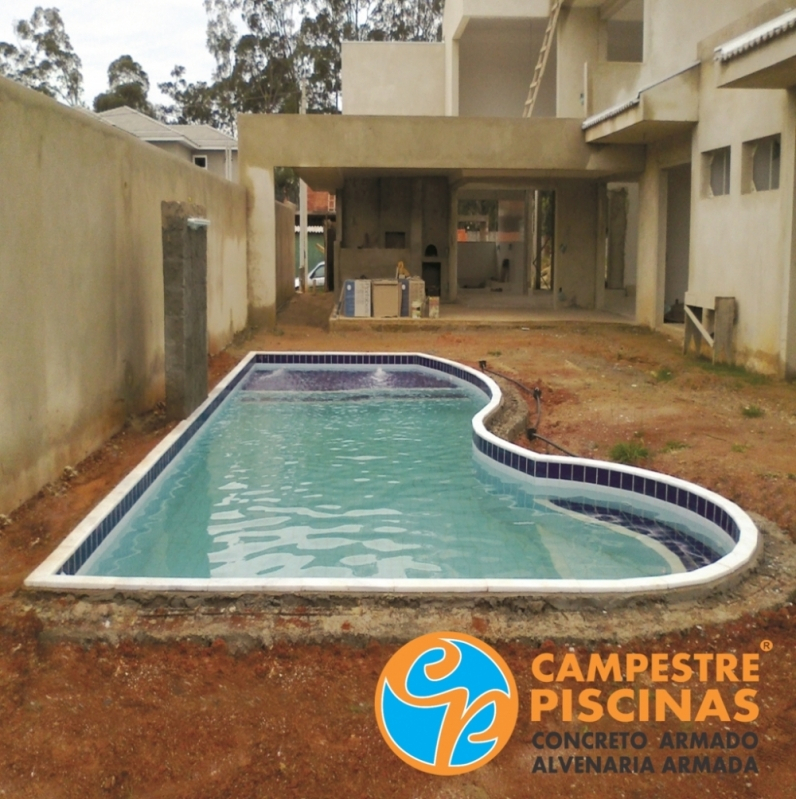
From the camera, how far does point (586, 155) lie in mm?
16828

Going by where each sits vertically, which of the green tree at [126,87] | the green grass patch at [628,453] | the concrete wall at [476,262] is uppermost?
the green tree at [126,87]

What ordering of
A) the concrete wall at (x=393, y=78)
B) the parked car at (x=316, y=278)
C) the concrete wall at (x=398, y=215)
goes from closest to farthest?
the concrete wall at (x=398, y=215) < the concrete wall at (x=393, y=78) < the parked car at (x=316, y=278)

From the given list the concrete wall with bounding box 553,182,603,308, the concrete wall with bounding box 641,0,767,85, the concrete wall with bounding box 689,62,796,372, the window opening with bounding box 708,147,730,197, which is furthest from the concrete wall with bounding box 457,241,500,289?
the window opening with bounding box 708,147,730,197

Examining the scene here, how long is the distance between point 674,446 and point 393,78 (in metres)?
19.9

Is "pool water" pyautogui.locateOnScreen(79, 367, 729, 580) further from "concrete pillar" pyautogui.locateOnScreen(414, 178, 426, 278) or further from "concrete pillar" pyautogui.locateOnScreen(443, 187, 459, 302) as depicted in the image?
"concrete pillar" pyautogui.locateOnScreen(443, 187, 459, 302)

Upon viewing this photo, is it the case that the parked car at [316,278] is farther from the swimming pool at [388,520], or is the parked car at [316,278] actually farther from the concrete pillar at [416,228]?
the swimming pool at [388,520]

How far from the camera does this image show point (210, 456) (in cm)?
839

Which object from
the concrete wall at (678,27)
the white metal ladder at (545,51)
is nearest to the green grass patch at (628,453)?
the concrete wall at (678,27)

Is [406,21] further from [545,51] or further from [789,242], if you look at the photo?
[789,242]

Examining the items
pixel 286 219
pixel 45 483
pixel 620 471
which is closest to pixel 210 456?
pixel 45 483

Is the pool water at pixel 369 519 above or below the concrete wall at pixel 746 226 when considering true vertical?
below

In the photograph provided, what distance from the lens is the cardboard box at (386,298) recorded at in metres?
17.0

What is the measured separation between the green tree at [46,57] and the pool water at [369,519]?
37.7 metres

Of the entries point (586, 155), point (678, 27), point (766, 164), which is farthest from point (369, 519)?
point (678, 27)
